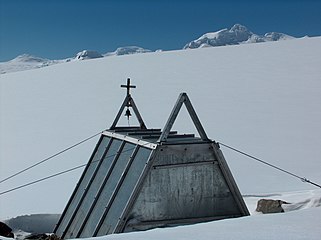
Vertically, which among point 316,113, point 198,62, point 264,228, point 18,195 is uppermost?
point 198,62

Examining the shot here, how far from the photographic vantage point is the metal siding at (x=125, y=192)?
13.1 feet

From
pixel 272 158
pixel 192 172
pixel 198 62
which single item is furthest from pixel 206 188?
pixel 198 62

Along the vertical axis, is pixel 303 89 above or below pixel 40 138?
above

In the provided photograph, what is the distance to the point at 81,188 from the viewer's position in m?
5.33

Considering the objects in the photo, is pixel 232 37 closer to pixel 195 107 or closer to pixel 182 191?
pixel 195 107

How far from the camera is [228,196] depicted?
14.0 ft

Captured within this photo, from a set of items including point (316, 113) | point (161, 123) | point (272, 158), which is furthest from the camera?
point (161, 123)

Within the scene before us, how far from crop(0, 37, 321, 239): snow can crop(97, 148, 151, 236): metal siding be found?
104 cm

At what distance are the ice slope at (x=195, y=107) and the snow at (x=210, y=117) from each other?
0.04 m

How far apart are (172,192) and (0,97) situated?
20125 mm

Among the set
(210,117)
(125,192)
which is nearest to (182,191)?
(125,192)

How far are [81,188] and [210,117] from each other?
840 centimetres

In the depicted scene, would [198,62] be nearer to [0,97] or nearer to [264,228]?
[0,97]

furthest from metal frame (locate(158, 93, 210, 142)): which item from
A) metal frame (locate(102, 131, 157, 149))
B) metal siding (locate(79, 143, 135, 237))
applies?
metal siding (locate(79, 143, 135, 237))
